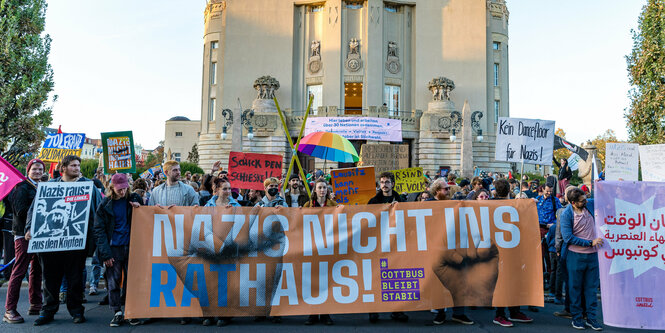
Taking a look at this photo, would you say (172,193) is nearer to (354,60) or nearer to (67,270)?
(67,270)

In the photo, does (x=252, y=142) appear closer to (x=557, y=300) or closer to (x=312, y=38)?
(x=312, y=38)

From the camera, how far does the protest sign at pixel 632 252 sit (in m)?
6.09

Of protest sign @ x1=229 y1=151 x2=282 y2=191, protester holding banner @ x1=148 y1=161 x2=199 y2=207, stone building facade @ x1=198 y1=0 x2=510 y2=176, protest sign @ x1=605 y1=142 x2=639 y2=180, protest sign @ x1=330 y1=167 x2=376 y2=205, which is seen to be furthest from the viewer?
stone building facade @ x1=198 y1=0 x2=510 y2=176

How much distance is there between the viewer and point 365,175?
9219 mm

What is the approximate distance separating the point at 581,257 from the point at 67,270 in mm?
7205

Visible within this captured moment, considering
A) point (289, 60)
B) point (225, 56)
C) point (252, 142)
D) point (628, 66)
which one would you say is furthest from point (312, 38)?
point (628, 66)

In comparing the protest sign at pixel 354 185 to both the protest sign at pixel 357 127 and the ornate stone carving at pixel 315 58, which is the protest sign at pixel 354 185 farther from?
the ornate stone carving at pixel 315 58

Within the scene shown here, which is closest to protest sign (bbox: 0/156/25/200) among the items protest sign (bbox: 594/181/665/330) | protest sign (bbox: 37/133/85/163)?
protest sign (bbox: 37/133/85/163)

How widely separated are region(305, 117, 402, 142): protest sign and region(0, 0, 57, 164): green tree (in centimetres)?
1563

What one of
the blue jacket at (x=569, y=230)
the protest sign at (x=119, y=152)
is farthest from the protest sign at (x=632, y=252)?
the protest sign at (x=119, y=152)

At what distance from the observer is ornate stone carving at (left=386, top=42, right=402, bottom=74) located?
36.6 metres

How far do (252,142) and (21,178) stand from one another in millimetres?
27056

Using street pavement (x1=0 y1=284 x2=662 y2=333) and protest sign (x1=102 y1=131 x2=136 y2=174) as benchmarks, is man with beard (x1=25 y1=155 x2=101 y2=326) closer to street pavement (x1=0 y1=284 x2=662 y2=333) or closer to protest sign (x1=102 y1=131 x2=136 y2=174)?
street pavement (x1=0 y1=284 x2=662 y2=333)

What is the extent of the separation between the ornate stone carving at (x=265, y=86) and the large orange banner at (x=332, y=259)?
2909 cm
